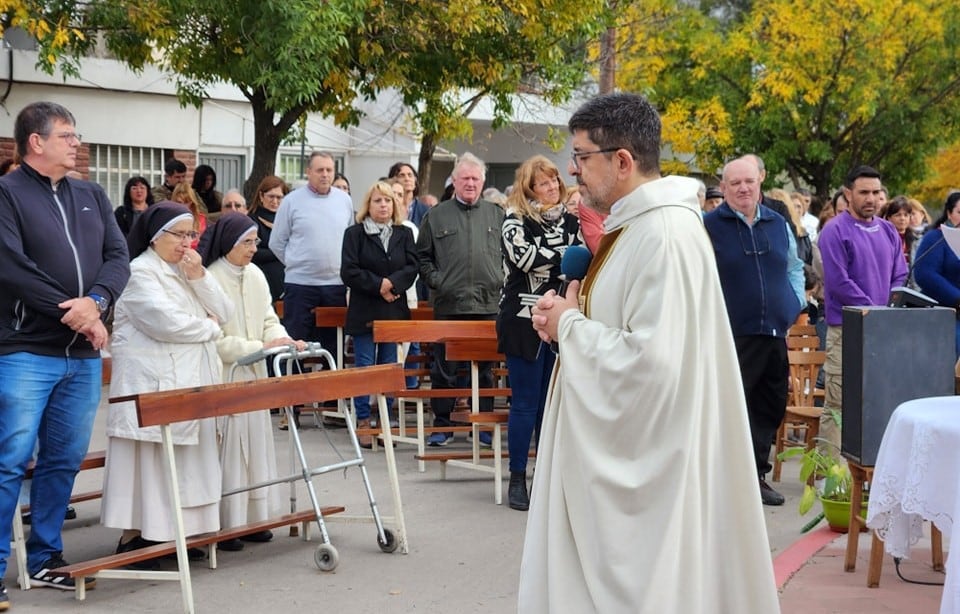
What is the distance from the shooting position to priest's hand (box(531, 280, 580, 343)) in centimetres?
460

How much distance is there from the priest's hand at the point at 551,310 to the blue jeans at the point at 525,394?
404 cm

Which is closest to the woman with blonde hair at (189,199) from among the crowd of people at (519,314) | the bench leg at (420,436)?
the crowd of people at (519,314)

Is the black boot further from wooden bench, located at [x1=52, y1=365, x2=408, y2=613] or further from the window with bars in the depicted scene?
the window with bars

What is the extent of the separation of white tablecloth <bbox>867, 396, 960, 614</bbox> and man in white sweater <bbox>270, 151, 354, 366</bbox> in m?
6.80

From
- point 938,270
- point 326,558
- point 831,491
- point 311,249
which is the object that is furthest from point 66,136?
point 938,270

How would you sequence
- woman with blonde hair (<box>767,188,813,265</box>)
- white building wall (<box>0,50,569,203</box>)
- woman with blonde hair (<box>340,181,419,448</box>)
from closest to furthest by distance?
woman with blonde hair (<box>340,181,419,448</box>), woman with blonde hair (<box>767,188,813,265</box>), white building wall (<box>0,50,569,203</box>)

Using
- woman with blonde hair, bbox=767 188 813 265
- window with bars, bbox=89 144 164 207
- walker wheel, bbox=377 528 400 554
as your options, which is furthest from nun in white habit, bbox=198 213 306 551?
window with bars, bbox=89 144 164 207

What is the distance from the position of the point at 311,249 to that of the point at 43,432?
5.47 m

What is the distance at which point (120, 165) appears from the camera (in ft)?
70.7

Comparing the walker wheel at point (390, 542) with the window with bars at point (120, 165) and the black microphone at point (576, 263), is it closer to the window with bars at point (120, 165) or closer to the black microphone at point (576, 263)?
the black microphone at point (576, 263)

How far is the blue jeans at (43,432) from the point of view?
21.5 ft

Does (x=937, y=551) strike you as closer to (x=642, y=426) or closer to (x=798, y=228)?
(x=642, y=426)

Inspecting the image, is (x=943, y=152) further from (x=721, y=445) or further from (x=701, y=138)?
(x=721, y=445)

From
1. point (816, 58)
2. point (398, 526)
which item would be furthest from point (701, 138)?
point (398, 526)
